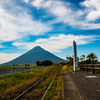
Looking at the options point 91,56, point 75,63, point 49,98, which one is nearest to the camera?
point 49,98

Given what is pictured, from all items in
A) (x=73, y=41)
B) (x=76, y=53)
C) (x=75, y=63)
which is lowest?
(x=75, y=63)

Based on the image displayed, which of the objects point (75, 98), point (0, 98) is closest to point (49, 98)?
point (75, 98)

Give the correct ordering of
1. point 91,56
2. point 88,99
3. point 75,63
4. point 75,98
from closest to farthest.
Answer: point 88,99 < point 75,98 < point 75,63 < point 91,56

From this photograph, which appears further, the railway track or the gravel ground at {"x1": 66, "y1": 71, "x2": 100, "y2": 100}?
the railway track

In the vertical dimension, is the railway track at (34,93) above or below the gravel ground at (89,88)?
below

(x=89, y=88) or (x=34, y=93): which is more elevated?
(x=89, y=88)

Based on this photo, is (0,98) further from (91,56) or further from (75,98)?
(91,56)

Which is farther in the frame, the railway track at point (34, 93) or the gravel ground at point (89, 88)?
the railway track at point (34, 93)

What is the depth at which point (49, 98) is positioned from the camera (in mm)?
6801

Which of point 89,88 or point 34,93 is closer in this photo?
point 89,88

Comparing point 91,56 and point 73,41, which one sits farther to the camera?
point 91,56

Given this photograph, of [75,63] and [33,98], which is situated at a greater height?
[75,63]

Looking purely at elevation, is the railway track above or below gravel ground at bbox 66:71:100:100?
below

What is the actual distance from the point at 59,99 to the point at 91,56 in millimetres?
70793
